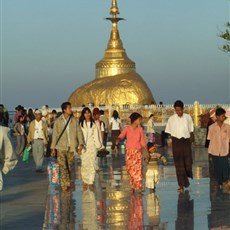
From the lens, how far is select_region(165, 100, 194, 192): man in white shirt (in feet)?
53.2

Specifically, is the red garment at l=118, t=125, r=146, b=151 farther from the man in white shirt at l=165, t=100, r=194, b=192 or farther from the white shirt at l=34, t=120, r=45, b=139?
the white shirt at l=34, t=120, r=45, b=139

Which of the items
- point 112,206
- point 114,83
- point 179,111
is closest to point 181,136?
point 179,111

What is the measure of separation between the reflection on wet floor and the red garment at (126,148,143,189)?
0.22 metres

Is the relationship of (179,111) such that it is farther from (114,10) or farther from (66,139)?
(114,10)

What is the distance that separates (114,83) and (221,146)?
143 feet

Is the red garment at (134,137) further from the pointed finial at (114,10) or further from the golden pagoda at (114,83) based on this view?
the pointed finial at (114,10)

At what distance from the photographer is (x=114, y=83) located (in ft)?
197

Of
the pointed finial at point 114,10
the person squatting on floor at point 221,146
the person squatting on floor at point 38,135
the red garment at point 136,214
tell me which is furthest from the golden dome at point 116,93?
the red garment at point 136,214

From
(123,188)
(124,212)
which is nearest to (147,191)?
(123,188)

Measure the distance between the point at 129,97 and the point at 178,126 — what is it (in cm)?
4315

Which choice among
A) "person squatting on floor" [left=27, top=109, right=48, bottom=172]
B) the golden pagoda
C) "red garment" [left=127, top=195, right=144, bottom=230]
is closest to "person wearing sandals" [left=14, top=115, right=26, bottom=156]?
"person squatting on floor" [left=27, top=109, right=48, bottom=172]

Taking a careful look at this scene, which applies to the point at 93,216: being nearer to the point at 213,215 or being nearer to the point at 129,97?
the point at 213,215

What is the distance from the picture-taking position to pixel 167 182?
58.2 ft

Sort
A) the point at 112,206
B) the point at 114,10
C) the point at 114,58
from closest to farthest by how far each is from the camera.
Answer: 1. the point at 112,206
2. the point at 114,58
3. the point at 114,10
